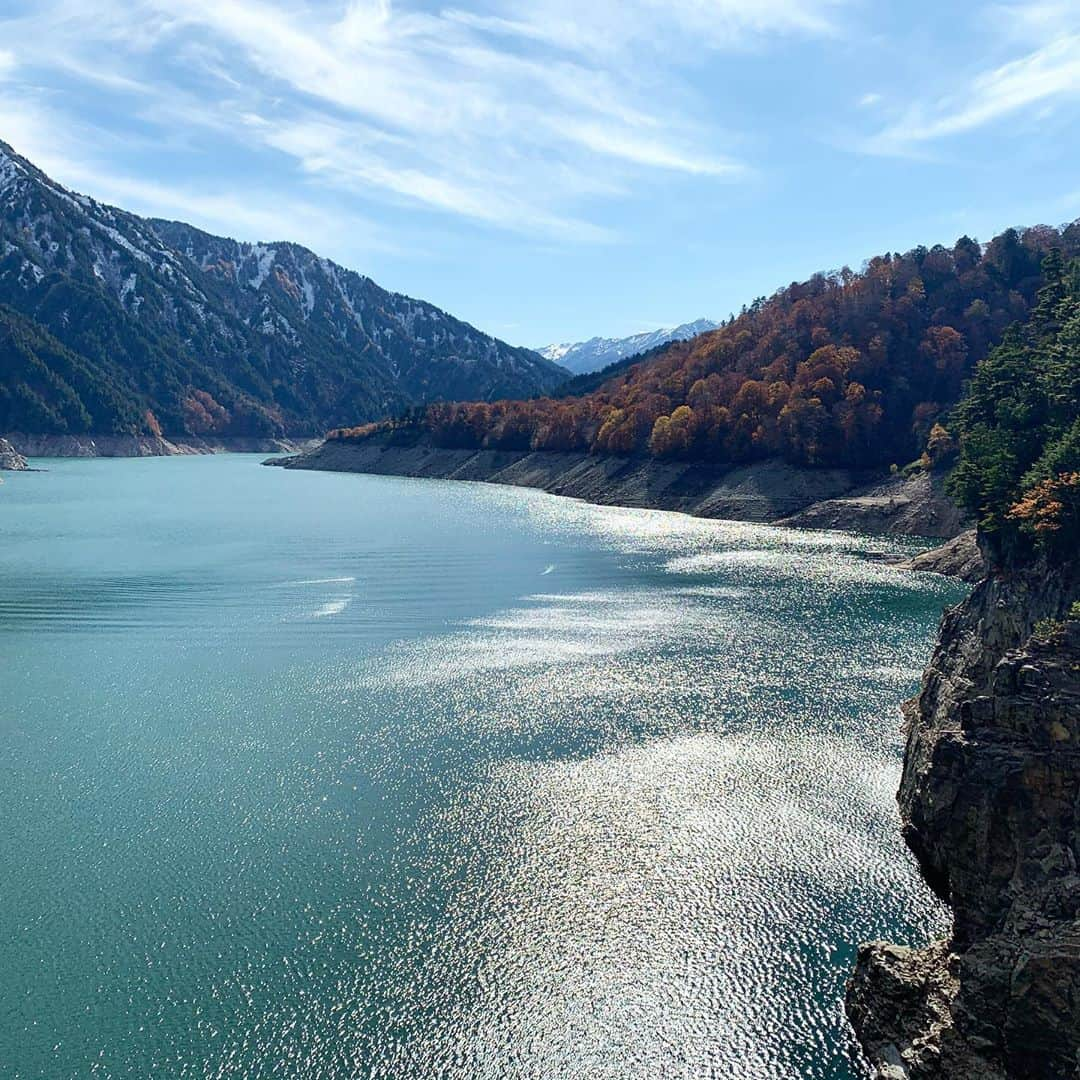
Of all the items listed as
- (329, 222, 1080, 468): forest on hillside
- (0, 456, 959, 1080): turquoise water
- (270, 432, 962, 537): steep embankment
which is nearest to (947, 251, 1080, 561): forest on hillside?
(0, 456, 959, 1080): turquoise water

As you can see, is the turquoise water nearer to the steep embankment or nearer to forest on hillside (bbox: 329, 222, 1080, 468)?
the steep embankment

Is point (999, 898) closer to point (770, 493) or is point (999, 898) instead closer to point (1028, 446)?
point (1028, 446)

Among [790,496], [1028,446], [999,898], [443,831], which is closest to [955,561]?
[1028,446]

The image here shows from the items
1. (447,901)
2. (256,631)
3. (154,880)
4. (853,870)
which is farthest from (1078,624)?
(256,631)

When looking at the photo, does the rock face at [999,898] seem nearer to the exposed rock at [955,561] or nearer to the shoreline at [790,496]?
the exposed rock at [955,561]

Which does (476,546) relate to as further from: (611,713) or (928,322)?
(928,322)
